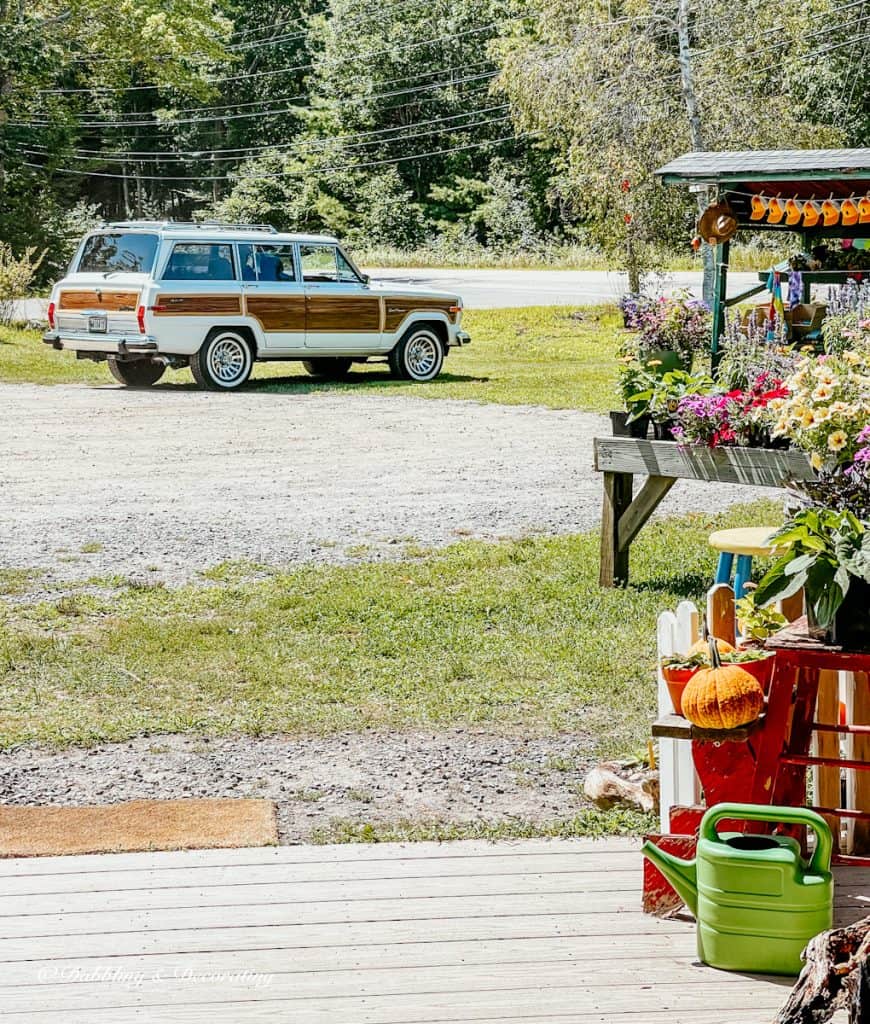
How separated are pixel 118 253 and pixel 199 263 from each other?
3.18 feet

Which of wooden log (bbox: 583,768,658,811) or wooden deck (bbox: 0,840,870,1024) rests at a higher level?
wooden deck (bbox: 0,840,870,1024)

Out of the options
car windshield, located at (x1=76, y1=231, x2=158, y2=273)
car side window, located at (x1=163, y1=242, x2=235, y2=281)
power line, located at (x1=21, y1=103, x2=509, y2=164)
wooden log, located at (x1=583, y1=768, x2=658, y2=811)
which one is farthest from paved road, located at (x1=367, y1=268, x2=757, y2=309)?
wooden log, located at (x1=583, y1=768, x2=658, y2=811)

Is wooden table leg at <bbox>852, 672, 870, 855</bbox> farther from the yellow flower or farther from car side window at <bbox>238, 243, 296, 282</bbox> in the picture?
car side window at <bbox>238, 243, 296, 282</bbox>

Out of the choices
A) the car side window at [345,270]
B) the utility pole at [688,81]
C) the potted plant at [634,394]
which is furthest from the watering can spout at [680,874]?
the utility pole at [688,81]

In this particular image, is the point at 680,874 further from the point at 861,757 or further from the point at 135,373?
the point at 135,373

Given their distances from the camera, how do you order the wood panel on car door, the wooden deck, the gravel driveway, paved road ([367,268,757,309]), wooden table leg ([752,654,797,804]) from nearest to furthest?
the wooden deck, wooden table leg ([752,654,797,804]), the gravel driveway, the wood panel on car door, paved road ([367,268,757,309])

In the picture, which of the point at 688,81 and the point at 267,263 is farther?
the point at 688,81

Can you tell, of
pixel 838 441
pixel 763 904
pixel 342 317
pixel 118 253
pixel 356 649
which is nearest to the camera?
pixel 763 904

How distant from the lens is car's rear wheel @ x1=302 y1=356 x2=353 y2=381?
18234 millimetres

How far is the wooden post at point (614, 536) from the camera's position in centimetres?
707

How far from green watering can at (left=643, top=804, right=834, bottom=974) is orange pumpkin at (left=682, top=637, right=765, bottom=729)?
0.88 ft

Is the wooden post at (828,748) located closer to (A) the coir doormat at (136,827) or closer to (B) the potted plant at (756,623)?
(B) the potted plant at (756,623)

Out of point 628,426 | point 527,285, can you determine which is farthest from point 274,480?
point 527,285

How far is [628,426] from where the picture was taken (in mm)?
6828
